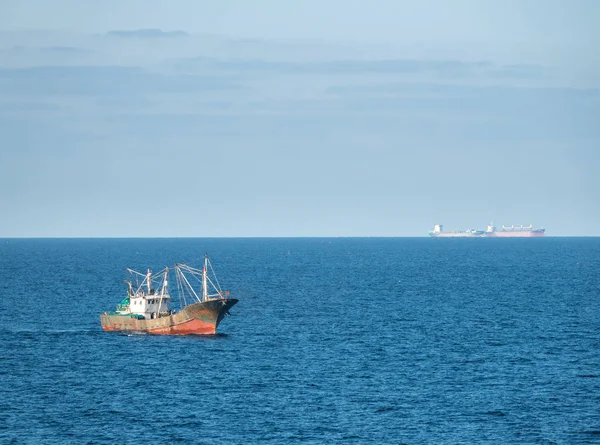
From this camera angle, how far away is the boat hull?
11925cm

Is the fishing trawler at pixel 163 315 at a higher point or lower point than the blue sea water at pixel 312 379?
higher

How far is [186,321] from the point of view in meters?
121

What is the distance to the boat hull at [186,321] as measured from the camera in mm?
119250

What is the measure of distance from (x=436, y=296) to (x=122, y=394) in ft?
339

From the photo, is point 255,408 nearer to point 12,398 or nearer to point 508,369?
point 12,398

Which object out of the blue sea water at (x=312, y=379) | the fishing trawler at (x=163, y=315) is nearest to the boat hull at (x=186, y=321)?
the fishing trawler at (x=163, y=315)

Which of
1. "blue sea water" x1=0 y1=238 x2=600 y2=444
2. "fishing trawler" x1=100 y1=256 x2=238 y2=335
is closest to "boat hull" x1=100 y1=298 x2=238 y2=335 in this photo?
"fishing trawler" x1=100 y1=256 x2=238 y2=335

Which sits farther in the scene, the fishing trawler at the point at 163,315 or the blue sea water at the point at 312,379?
the fishing trawler at the point at 163,315

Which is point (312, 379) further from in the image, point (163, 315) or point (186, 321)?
point (163, 315)

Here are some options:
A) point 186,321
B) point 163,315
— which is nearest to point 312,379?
point 186,321

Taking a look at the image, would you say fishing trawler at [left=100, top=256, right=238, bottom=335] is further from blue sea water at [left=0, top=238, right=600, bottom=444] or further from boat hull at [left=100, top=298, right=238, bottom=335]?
blue sea water at [left=0, top=238, right=600, bottom=444]

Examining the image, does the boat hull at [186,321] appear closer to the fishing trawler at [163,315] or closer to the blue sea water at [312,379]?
the fishing trawler at [163,315]

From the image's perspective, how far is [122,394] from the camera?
286 ft

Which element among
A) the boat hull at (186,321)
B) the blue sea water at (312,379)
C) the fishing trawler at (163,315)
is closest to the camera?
the blue sea water at (312,379)
